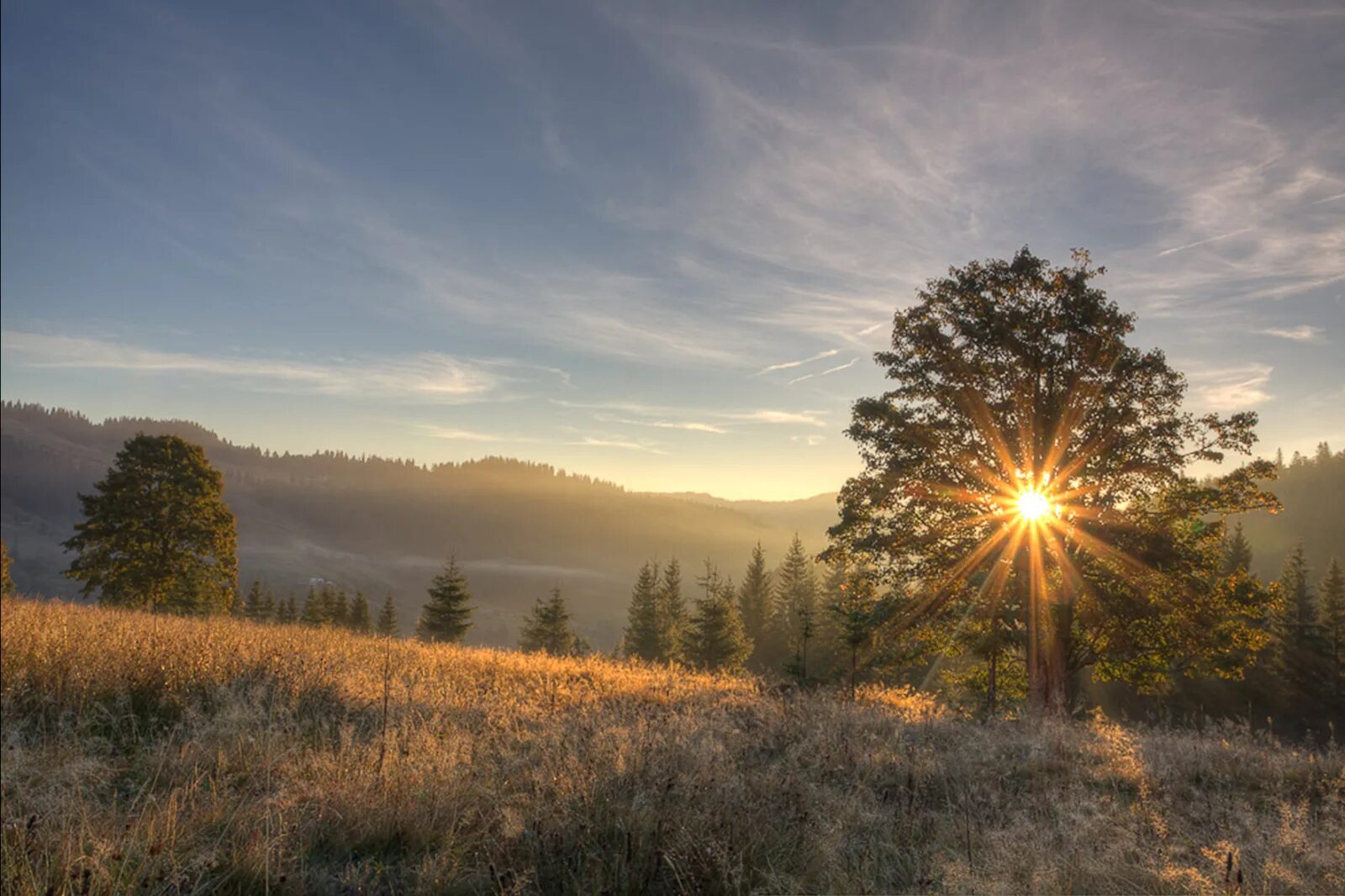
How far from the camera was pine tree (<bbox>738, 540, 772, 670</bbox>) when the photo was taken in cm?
6744

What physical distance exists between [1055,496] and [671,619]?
4076 centimetres

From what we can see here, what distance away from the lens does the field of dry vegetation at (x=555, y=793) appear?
3908 mm

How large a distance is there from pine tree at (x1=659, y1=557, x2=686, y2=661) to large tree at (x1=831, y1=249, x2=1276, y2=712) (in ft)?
100

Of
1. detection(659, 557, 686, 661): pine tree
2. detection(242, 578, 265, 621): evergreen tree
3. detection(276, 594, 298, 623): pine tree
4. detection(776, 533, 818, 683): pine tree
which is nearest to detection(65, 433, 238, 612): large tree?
detection(659, 557, 686, 661): pine tree

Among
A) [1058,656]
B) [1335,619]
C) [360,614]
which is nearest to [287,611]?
[360,614]

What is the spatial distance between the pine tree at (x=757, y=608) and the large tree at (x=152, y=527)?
45523 mm

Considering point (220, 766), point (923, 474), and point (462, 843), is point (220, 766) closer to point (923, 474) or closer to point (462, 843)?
point (462, 843)

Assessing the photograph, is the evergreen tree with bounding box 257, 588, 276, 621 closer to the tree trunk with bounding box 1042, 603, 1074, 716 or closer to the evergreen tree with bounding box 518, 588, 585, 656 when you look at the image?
the evergreen tree with bounding box 518, 588, 585, 656

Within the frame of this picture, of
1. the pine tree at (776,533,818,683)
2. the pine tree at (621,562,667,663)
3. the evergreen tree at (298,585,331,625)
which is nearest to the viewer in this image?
the pine tree at (621,562,667,663)

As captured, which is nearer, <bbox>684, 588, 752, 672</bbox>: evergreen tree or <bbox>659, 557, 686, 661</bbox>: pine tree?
<bbox>684, 588, 752, 672</bbox>: evergreen tree

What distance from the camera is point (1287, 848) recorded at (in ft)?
15.8

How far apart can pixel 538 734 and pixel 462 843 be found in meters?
2.40

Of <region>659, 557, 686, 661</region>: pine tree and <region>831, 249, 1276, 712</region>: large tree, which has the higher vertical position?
<region>831, 249, 1276, 712</region>: large tree

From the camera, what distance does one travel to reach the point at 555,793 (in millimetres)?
4906
